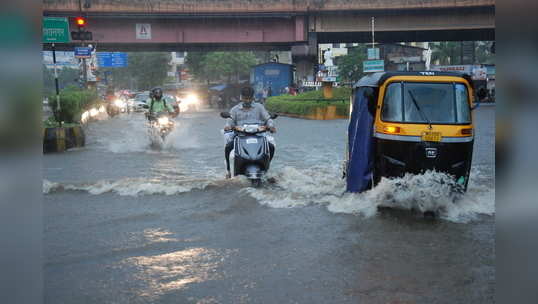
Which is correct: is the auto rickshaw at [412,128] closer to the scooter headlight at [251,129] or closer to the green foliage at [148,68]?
the scooter headlight at [251,129]

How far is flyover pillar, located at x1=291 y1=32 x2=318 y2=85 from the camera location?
45.3 metres

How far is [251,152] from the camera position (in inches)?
363

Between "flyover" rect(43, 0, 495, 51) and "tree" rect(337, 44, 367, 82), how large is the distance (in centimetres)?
1728

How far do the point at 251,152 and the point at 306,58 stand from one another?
39.0 meters

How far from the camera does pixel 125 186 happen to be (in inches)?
390

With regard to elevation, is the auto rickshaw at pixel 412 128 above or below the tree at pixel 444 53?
below

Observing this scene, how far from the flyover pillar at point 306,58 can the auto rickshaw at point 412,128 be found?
123ft

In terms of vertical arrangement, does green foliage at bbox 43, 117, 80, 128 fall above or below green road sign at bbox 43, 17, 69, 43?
below

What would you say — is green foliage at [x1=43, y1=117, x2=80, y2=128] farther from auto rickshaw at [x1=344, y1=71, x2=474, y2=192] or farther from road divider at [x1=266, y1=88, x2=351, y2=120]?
road divider at [x1=266, y1=88, x2=351, y2=120]

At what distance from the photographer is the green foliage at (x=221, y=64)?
7189cm

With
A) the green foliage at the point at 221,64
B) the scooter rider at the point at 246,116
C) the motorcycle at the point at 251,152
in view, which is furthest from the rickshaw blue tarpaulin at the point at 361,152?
the green foliage at the point at 221,64

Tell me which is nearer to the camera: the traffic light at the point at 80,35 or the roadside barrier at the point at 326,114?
the traffic light at the point at 80,35

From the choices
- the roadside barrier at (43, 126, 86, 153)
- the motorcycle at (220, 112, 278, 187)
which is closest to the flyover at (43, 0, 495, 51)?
the roadside barrier at (43, 126, 86, 153)
